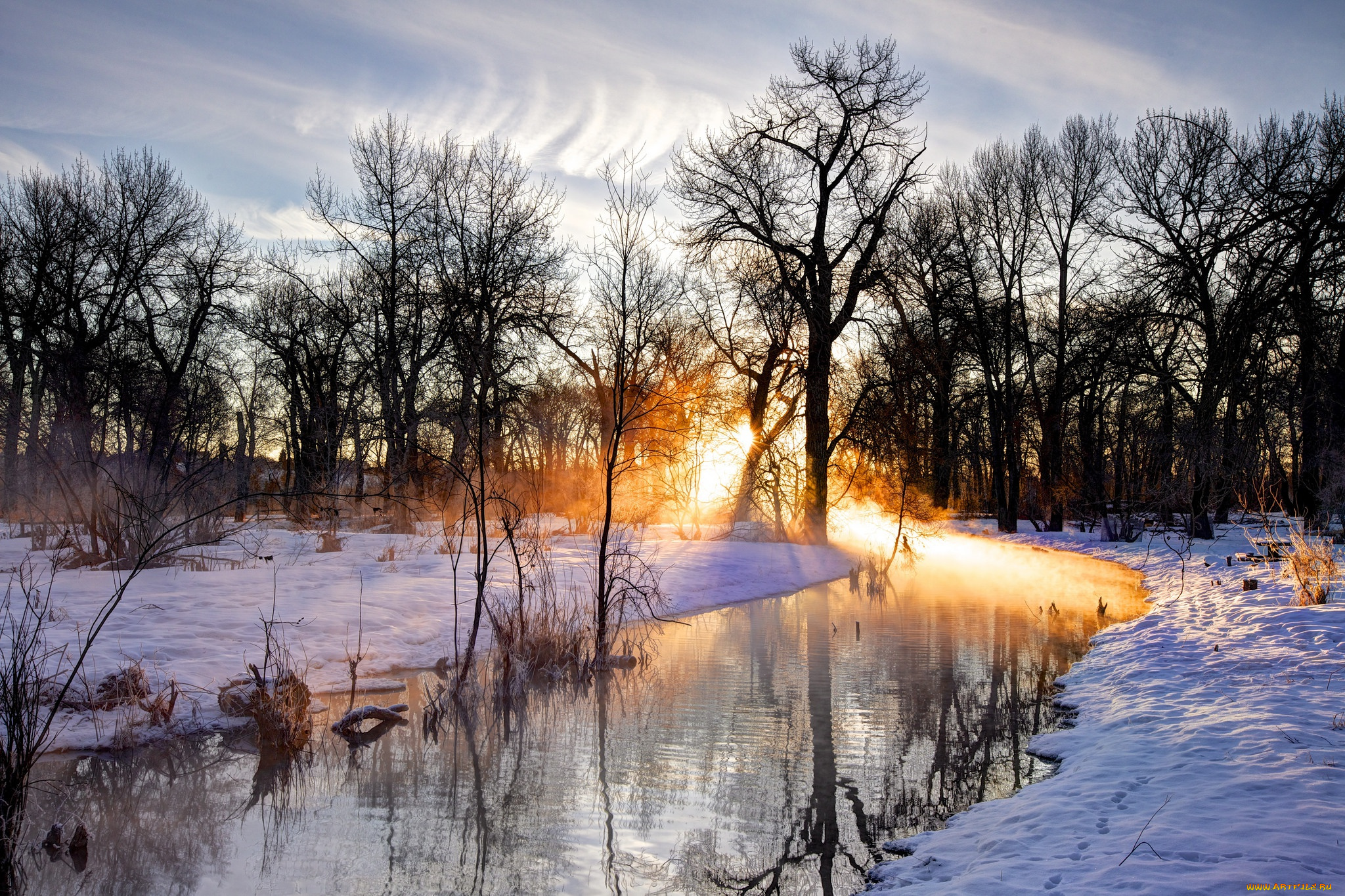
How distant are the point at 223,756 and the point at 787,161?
60.9 ft

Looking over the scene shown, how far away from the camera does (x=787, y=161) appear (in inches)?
803

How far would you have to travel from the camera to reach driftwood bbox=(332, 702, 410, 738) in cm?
605

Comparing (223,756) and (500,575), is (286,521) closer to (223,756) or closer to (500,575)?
(500,575)

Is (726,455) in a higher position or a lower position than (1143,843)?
higher

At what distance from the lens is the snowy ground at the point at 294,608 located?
22.0ft

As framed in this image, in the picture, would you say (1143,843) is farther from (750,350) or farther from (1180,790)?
(750,350)

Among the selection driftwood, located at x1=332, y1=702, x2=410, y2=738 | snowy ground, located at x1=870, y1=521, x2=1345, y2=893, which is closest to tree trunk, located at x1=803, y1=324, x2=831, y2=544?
snowy ground, located at x1=870, y1=521, x2=1345, y2=893

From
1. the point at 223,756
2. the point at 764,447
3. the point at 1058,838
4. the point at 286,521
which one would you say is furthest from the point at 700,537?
the point at 1058,838

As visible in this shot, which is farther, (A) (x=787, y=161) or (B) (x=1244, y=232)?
(A) (x=787, y=161)

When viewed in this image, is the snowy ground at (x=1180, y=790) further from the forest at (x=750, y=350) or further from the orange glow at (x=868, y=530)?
the orange glow at (x=868, y=530)

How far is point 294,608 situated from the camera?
899cm

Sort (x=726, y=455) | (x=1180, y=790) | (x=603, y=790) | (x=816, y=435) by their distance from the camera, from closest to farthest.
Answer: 1. (x=1180, y=790)
2. (x=603, y=790)
3. (x=816, y=435)
4. (x=726, y=455)

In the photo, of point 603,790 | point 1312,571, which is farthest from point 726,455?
point 603,790

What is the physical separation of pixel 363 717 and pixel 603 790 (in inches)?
89.5
